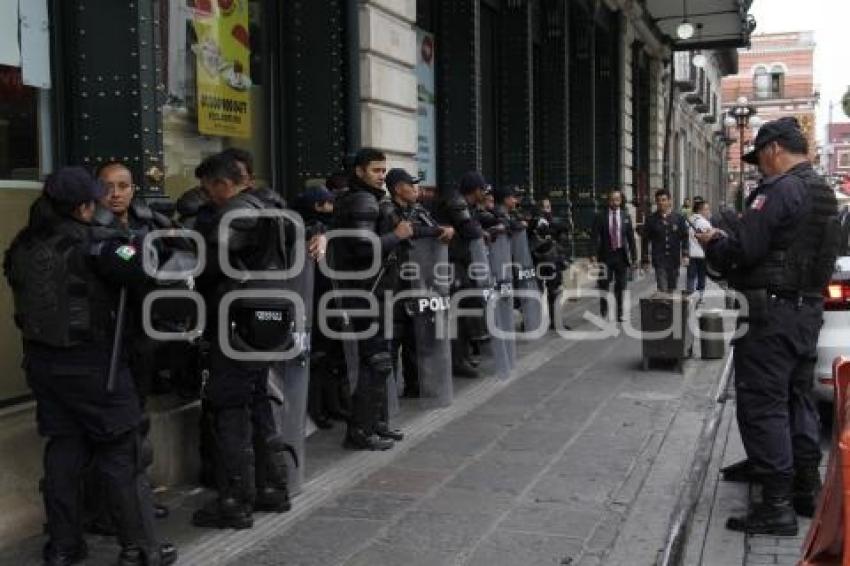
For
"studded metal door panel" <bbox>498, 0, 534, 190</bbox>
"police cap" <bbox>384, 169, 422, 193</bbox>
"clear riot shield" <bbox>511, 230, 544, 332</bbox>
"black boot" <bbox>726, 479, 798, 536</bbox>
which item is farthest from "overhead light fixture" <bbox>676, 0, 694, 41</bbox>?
"black boot" <bbox>726, 479, 798, 536</bbox>

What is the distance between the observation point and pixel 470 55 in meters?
12.3

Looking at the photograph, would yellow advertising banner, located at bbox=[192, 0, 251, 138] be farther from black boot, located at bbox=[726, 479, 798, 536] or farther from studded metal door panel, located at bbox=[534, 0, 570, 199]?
studded metal door panel, located at bbox=[534, 0, 570, 199]

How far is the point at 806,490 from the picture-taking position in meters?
5.11

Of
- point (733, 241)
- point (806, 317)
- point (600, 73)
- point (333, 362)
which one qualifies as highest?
point (600, 73)

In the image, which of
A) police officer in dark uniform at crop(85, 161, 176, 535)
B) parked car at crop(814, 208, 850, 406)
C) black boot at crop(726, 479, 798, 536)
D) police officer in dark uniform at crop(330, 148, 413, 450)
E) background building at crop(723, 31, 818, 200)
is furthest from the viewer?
background building at crop(723, 31, 818, 200)

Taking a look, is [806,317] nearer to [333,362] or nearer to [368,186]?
[368,186]

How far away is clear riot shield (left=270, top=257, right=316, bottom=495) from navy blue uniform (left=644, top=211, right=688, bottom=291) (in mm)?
9906

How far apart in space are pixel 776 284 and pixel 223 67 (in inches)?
187

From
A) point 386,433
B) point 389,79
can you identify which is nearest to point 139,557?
point 386,433

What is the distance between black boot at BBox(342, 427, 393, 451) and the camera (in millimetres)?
6445

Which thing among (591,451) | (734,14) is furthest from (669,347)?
(734,14)

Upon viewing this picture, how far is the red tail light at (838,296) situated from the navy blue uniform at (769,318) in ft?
5.49

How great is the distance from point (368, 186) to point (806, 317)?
9.38 ft

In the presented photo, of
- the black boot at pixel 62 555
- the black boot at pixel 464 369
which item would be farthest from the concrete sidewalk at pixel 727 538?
the black boot at pixel 464 369
